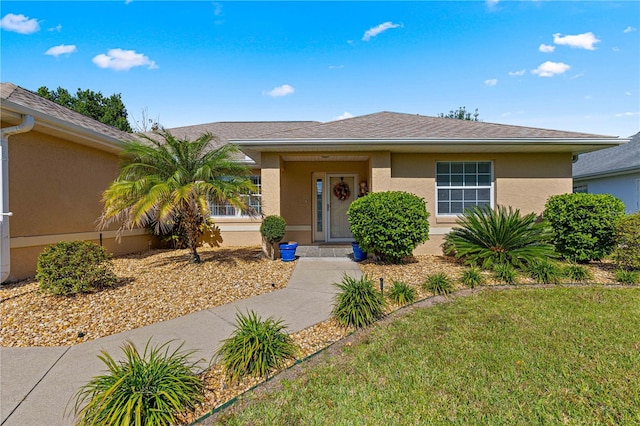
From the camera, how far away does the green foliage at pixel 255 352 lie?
297 centimetres

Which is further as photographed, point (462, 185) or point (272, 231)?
point (462, 185)

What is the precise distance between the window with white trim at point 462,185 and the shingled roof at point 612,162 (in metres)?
7.81

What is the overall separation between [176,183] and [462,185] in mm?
8073

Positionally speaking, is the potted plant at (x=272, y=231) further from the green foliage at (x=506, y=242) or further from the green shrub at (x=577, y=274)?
the green shrub at (x=577, y=274)

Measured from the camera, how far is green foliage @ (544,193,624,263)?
6.96 m

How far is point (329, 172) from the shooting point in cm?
1098

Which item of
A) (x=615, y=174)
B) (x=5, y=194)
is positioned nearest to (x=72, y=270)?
(x=5, y=194)

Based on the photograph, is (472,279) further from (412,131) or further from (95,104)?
(95,104)

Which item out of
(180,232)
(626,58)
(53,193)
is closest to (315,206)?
(180,232)

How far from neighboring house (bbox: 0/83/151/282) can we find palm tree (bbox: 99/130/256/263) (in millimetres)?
1144

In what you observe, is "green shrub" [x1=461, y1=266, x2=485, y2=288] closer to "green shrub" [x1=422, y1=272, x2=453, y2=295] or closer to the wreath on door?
"green shrub" [x1=422, y1=272, x2=453, y2=295]

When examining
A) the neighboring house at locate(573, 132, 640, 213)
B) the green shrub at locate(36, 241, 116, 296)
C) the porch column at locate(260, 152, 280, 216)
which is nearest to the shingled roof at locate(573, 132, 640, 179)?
the neighboring house at locate(573, 132, 640, 213)

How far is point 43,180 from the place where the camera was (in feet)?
22.1

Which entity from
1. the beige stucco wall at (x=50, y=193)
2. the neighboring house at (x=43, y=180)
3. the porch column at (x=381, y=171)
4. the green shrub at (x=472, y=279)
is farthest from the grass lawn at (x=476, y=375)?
the beige stucco wall at (x=50, y=193)
